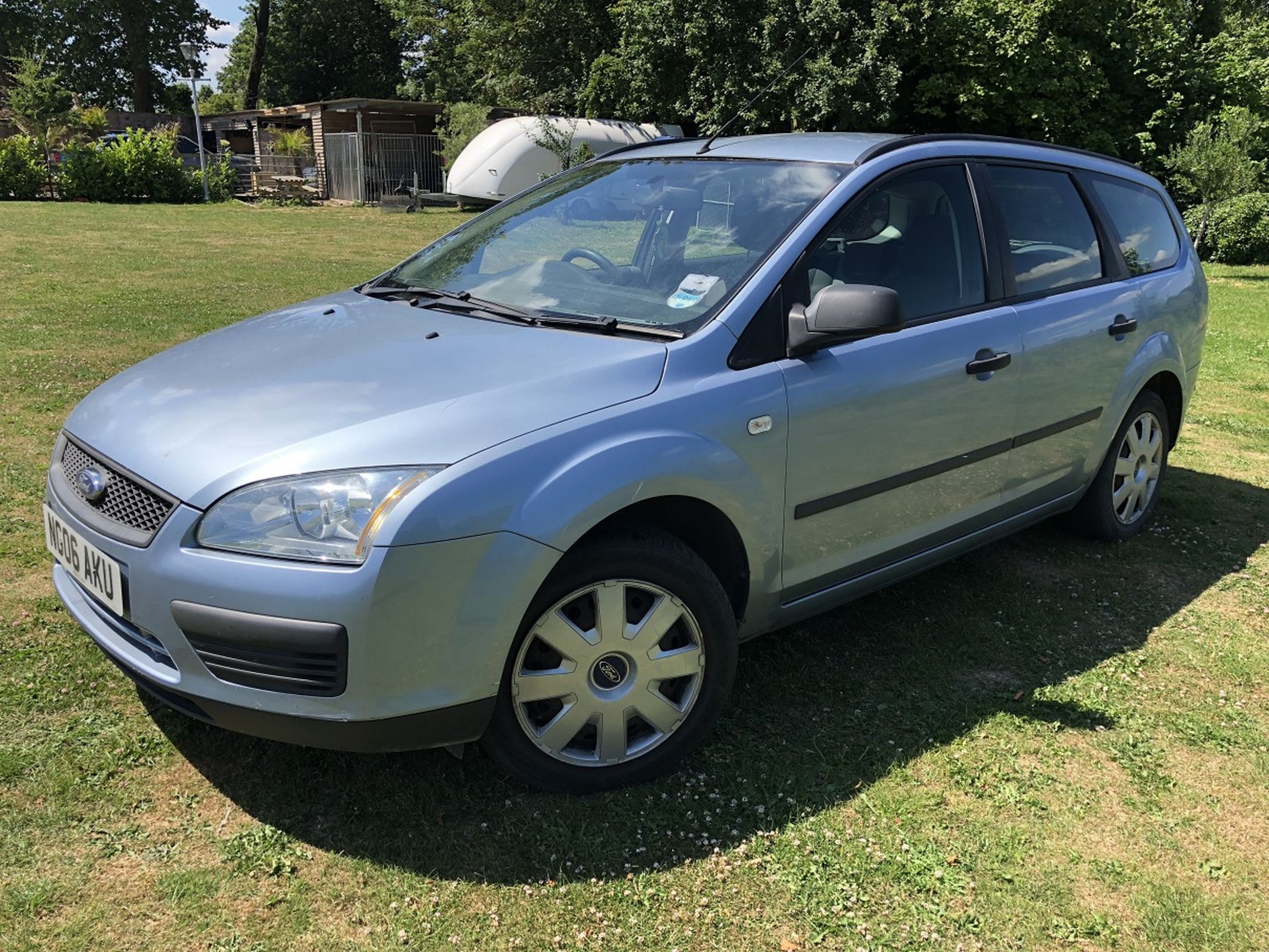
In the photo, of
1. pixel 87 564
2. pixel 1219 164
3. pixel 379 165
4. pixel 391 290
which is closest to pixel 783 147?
pixel 391 290

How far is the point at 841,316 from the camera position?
9.52 feet

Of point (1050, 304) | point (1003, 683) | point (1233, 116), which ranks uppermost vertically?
point (1233, 116)

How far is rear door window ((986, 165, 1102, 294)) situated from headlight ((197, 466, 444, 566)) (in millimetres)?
2652

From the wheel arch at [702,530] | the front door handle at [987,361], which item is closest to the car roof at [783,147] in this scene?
the front door handle at [987,361]

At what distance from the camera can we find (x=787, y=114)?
A: 2505 cm

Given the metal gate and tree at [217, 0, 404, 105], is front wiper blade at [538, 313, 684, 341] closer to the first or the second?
the metal gate

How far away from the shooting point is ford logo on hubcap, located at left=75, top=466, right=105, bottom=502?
2.59m

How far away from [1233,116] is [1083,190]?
63.8 feet

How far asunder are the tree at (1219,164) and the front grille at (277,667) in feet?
65.1

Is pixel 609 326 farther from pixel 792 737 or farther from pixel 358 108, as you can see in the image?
pixel 358 108

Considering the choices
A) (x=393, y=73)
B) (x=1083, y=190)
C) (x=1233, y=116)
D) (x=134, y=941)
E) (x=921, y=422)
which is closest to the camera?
(x=134, y=941)

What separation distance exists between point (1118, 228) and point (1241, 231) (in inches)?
726

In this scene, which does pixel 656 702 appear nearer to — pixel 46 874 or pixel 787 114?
pixel 46 874

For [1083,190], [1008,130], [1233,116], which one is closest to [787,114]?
[1008,130]
